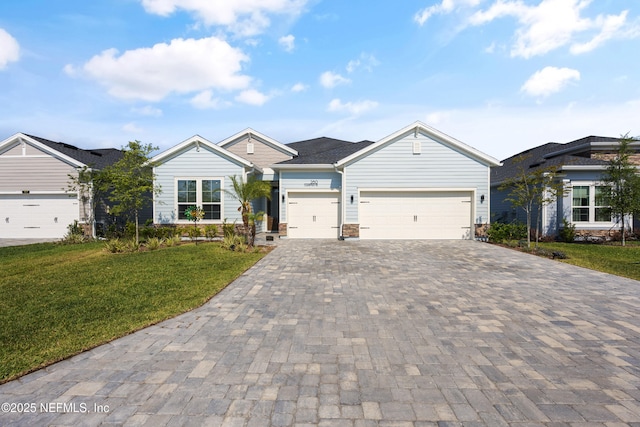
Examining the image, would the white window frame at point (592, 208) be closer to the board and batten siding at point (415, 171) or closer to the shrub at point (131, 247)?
the board and batten siding at point (415, 171)

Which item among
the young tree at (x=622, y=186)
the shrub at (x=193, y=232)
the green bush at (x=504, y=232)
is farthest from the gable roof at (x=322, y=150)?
the young tree at (x=622, y=186)

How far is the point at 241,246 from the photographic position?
1113 centimetres

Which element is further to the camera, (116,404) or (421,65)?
(421,65)

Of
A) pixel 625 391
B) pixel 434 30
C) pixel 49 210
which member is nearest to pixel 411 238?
pixel 434 30

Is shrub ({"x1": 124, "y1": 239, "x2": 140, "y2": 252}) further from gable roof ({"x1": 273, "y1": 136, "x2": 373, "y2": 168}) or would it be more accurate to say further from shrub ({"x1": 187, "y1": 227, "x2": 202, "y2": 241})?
gable roof ({"x1": 273, "y1": 136, "x2": 373, "y2": 168})

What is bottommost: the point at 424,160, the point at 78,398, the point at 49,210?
the point at 78,398

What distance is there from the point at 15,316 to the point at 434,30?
45.1ft

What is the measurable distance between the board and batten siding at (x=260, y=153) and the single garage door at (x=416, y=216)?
744 cm

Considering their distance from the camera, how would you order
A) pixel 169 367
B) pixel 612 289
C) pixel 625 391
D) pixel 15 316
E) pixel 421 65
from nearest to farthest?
pixel 625 391, pixel 169 367, pixel 15 316, pixel 612 289, pixel 421 65

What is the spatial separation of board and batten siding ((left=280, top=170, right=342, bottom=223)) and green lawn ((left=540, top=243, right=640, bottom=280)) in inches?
378

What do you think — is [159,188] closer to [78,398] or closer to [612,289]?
[78,398]

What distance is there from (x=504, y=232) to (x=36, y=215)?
2350 centimetres

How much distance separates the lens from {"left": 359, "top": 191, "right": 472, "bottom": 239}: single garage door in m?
14.7

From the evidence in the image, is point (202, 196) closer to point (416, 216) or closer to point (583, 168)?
point (416, 216)
